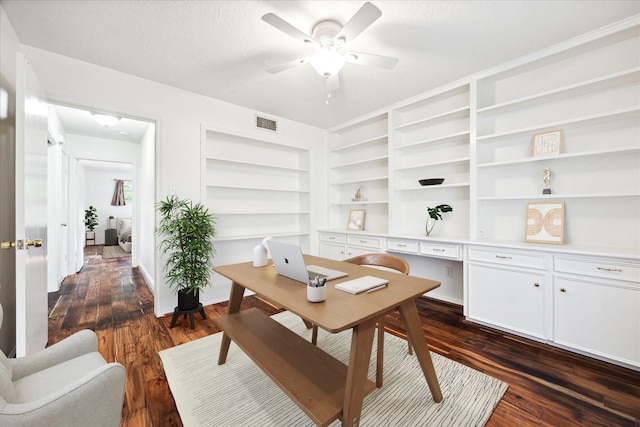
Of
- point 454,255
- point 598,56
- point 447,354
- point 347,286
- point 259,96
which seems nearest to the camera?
point 347,286

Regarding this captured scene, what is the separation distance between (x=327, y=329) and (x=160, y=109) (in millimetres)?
3081

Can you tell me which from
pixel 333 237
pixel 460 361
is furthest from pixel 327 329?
pixel 333 237

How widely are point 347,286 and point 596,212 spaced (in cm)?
243

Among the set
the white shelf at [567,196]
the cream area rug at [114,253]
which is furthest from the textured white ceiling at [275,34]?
the cream area rug at [114,253]

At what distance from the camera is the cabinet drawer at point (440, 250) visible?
2.70m

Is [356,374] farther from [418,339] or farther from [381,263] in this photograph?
[381,263]

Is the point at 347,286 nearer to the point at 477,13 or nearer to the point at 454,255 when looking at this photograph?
the point at 454,255

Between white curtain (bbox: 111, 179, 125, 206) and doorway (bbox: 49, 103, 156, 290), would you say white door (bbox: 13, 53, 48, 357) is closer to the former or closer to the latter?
doorway (bbox: 49, 103, 156, 290)

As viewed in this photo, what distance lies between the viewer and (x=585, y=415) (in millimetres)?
1477

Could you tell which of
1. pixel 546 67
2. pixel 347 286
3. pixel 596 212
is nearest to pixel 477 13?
pixel 546 67

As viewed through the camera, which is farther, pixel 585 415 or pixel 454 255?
pixel 454 255

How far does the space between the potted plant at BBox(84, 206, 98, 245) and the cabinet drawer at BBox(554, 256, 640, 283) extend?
34.6ft

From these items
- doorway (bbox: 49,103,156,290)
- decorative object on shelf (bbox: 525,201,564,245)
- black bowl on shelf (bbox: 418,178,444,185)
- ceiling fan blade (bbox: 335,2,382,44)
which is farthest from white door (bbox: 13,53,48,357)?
decorative object on shelf (bbox: 525,201,564,245)

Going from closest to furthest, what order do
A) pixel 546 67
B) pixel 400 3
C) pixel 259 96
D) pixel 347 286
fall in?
pixel 347 286 < pixel 400 3 < pixel 546 67 < pixel 259 96
